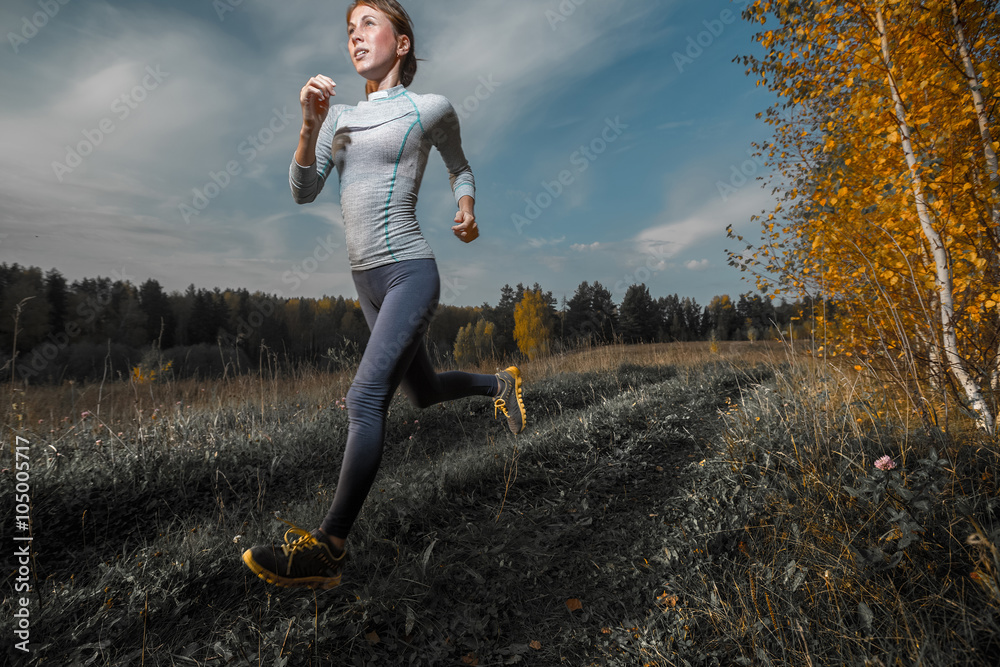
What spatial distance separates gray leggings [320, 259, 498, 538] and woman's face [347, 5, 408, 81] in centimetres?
94

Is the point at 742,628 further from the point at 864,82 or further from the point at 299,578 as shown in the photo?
the point at 864,82

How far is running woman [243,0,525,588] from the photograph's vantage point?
1.82 metres

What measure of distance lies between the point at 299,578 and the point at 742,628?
1.66 metres

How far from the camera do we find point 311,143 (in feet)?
6.29

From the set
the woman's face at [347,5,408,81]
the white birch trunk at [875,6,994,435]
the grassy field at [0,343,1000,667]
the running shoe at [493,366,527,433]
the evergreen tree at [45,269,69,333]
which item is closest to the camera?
the grassy field at [0,343,1000,667]

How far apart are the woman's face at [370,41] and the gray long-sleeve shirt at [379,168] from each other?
0.11 m

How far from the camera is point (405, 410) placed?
5234mm

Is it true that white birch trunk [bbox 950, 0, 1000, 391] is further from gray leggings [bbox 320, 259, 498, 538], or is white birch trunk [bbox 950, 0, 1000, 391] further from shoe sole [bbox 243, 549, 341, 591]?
shoe sole [bbox 243, 549, 341, 591]

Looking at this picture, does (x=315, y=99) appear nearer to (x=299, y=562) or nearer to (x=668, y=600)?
(x=299, y=562)

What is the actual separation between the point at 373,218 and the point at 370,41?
0.83 meters

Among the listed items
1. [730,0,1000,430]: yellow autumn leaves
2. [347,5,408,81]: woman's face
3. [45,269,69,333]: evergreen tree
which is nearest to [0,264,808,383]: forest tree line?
[45,269,69,333]: evergreen tree

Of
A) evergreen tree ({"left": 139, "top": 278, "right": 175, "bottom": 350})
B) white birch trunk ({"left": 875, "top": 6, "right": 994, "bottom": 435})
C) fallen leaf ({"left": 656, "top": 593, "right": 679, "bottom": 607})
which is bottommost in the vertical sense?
fallen leaf ({"left": 656, "top": 593, "right": 679, "bottom": 607})

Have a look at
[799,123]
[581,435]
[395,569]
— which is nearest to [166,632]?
[395,569]

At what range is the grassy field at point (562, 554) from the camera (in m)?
1.65
